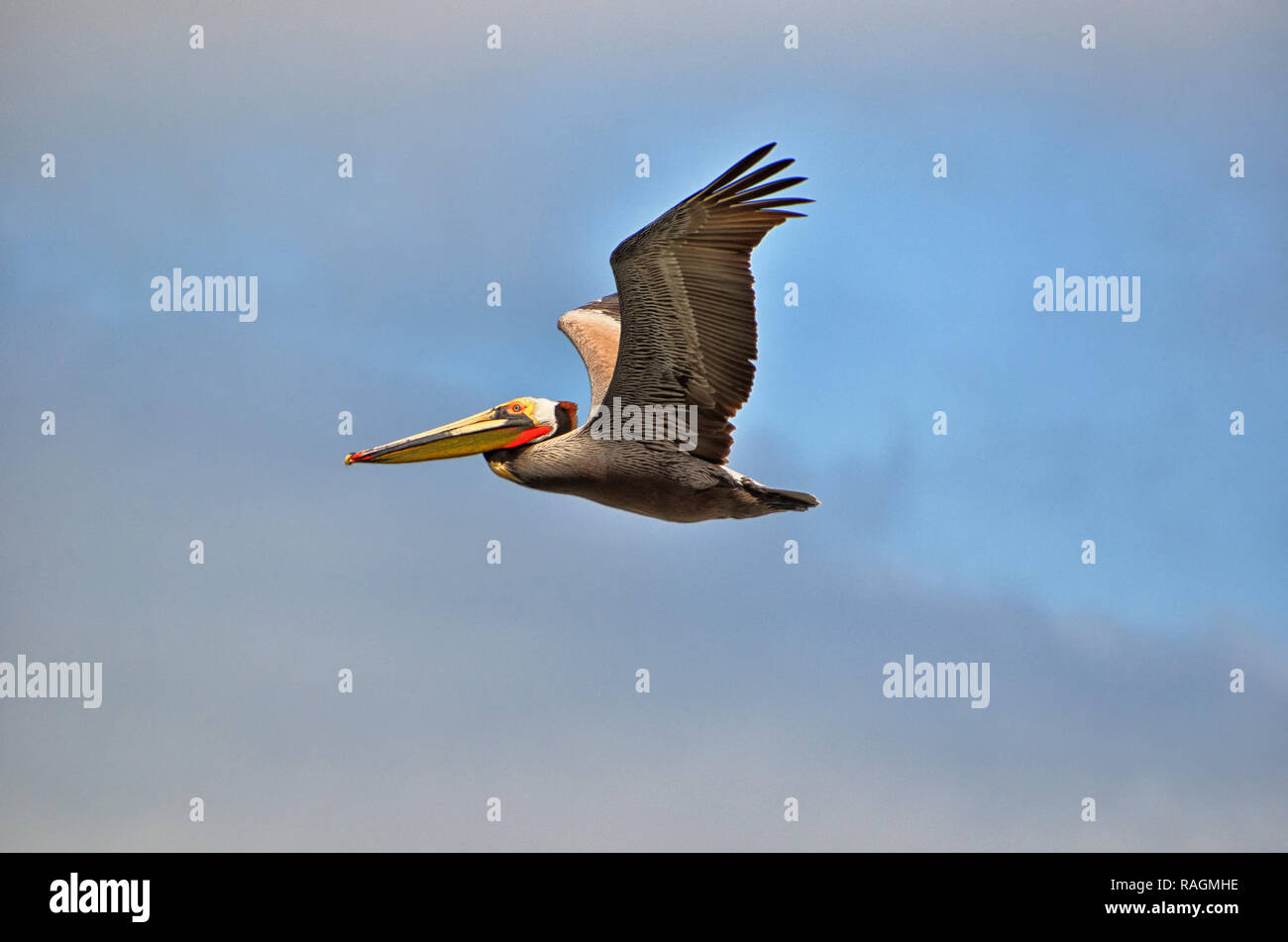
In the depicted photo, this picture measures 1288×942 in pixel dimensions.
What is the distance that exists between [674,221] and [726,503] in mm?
2332

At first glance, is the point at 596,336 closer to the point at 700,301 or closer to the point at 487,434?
the point at 487,434

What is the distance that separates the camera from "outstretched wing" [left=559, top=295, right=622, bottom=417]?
46.7ft

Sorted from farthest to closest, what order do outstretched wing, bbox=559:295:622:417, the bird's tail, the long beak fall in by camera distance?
outstretched wing, bbox=559:295:622:417
the long beak
the bird's tail

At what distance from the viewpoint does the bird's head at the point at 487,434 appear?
12930 millimetres

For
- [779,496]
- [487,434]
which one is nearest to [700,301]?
[779,496]

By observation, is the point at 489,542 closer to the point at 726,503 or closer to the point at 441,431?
the point at 441,431

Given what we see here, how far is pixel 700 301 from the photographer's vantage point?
11.8m

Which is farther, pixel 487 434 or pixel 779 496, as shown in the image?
pixel 487 434

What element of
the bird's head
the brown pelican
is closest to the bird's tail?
the brown pelican

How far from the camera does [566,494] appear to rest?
12703 millimetres

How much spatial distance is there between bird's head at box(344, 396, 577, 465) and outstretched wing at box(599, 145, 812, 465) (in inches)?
35.1

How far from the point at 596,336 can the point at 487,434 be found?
2.32 metres

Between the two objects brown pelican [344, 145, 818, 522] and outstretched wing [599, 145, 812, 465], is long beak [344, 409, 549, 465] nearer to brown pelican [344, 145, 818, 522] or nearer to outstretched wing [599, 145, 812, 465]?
brown pelican [344, 145, 818, 522]
